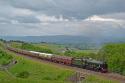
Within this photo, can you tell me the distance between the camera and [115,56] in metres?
113

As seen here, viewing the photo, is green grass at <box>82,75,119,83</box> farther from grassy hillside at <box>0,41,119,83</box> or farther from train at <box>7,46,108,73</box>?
train at <box>7,46,108,73</box>

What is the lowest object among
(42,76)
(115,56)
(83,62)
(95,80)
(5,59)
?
(42,76)

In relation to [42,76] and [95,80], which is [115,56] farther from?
[95,80]

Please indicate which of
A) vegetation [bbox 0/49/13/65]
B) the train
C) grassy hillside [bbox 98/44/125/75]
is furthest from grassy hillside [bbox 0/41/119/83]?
vegetation [bbox 0/49/13/65]

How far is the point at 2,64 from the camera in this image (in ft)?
431

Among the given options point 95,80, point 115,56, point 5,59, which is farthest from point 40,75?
point 5,59

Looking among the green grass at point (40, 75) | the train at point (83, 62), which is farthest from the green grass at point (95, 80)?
the train at point (83, 62)

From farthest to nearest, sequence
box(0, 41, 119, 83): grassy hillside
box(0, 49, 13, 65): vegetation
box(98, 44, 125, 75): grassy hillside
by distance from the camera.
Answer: box(0, 49, 13, 65): vegetation, box(98, 44, 125, 75): grassy hillside, box(0, 41, 119, 83): grassy hillside

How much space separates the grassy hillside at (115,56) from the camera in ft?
354

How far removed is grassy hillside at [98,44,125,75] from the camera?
107750 mm

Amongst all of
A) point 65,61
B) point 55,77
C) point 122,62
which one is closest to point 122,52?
point 122,62

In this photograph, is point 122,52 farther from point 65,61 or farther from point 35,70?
point 35,70

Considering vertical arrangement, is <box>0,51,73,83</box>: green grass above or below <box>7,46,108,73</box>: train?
below

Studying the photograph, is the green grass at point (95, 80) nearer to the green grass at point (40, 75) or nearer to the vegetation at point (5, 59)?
the green grass at point (40, 75)
